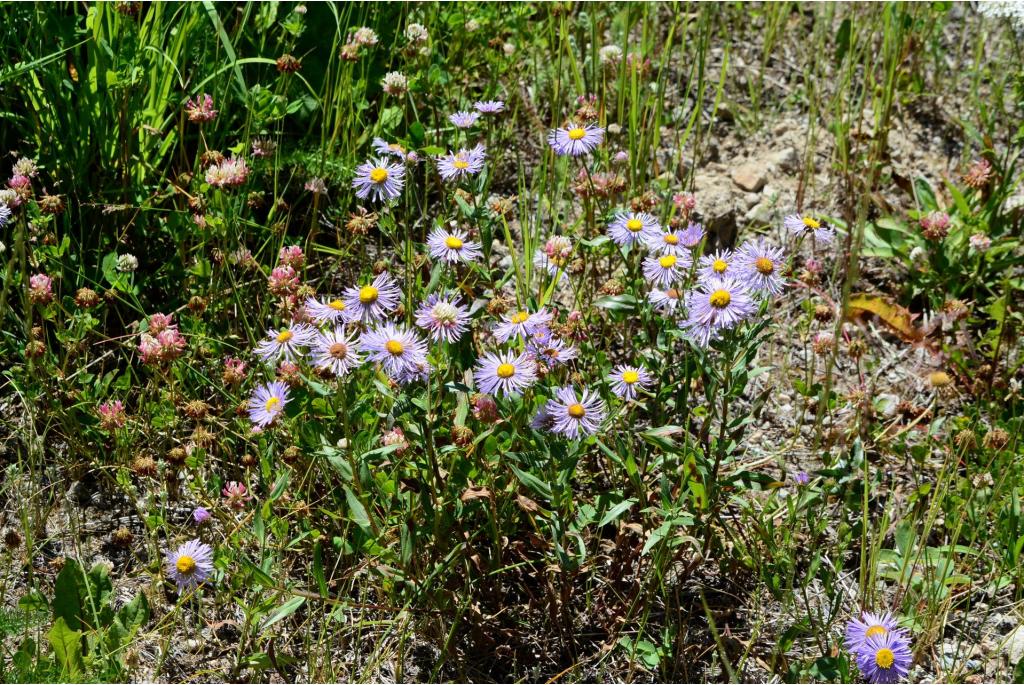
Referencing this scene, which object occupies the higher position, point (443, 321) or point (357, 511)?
point (443, 321)

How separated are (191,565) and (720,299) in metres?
1.11

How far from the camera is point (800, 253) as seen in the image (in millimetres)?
2986

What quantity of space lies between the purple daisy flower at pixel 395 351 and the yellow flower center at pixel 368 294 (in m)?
0.07

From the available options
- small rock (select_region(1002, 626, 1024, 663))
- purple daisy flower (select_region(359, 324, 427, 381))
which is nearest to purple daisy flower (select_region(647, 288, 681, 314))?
purple daisy flower (select_region(359, 324, 427, 381))

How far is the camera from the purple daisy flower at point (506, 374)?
1788mm

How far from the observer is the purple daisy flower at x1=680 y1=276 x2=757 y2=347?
174 cm

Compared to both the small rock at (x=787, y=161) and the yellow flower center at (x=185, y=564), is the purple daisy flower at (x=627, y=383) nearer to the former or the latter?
the yellow flower center at (x=185, y=564)

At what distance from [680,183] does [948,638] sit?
1544mm

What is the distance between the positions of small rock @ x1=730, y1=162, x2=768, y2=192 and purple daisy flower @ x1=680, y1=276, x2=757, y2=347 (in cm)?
141

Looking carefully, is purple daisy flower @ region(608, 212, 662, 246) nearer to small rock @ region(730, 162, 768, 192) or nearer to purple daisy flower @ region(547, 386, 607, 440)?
purple daisy flower @ region(547, 386, 607, 440)

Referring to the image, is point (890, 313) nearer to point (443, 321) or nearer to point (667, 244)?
point (667, 244)

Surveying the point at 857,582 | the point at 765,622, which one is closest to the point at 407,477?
the point at 765,622

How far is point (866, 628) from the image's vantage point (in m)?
1.75

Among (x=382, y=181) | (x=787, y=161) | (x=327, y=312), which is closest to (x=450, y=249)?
(x=382, y=181)
